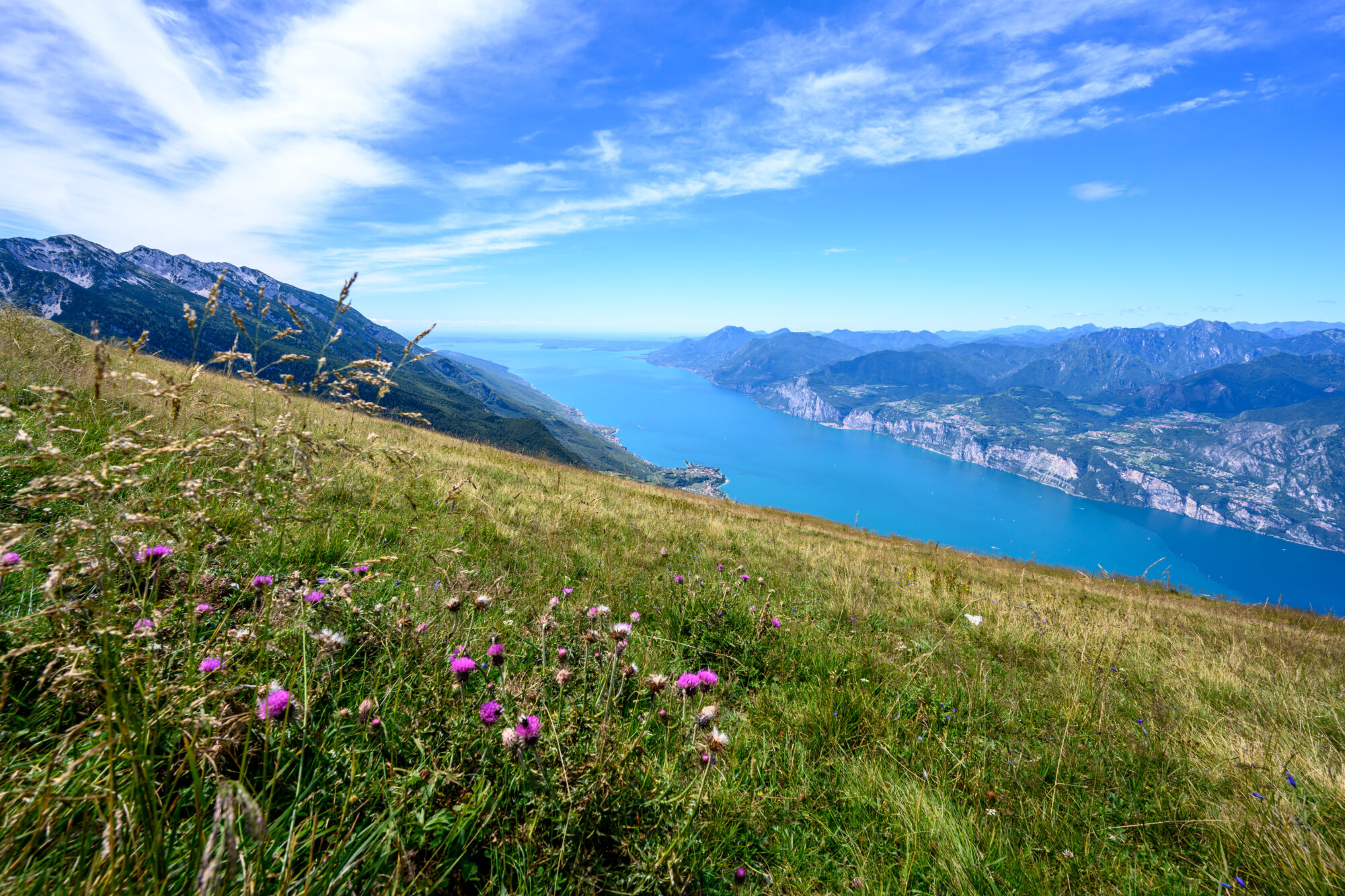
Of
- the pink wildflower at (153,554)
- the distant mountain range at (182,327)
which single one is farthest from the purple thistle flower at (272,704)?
the distant mountain range at (182,327)

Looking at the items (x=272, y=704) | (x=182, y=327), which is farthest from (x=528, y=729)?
(x=182, y=327)

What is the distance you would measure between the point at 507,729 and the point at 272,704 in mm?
676

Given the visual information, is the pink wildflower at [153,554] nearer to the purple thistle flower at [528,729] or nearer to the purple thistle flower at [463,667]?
the purple thistle flower at [463,667]

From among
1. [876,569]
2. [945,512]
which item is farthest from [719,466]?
[876,569]

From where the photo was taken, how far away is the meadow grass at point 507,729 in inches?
47.9

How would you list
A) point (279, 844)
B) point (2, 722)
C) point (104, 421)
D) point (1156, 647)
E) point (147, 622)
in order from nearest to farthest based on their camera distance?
point (279, 844) → point (2, 722) → point (147, 622) → point (104, 421) → point (1156, 647)

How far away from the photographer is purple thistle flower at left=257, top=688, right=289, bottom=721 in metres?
1.36

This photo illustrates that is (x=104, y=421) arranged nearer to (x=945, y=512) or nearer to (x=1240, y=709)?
(x=1240, y=709)

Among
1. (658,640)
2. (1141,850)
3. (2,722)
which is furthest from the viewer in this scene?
(658,640)

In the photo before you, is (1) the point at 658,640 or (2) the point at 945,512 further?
(2) the point at 945,512

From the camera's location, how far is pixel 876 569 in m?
8.16

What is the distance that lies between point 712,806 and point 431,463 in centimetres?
796

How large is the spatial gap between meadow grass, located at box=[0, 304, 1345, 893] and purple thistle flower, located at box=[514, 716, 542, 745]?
5cm

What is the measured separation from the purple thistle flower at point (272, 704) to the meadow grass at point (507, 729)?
0.02 meters
